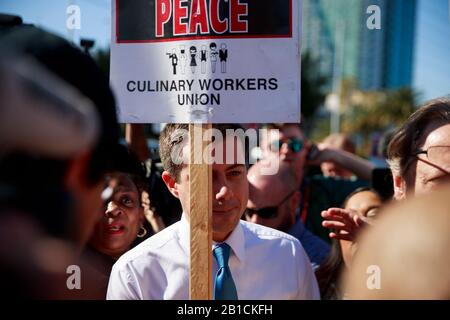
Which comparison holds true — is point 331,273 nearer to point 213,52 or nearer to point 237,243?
point 237,243

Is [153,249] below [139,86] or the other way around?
below

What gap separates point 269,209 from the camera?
11.6 feet

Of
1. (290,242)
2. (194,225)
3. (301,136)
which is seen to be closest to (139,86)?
(194,225)

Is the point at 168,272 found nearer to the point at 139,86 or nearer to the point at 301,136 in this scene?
the point at 139,86

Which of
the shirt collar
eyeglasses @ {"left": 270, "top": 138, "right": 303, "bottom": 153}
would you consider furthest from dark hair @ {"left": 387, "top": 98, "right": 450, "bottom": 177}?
eyeglasses @ {"left": 270, "top": 138, "right": 303, "bottom": 153}

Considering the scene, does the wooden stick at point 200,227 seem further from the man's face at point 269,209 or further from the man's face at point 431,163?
the man's face at point 269,209

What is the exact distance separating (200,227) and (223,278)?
296 millimetres

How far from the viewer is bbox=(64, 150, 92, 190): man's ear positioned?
872mm

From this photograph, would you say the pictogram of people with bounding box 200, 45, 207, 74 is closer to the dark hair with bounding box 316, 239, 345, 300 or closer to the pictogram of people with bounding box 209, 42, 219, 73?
the pictogram of people with bounding box 209, 42, 219, 73

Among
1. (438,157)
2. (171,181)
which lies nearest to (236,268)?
(171,181)

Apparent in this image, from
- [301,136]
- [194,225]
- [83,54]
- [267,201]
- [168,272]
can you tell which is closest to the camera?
[83,54]

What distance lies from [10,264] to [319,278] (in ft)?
7.94

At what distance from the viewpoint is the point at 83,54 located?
105cm

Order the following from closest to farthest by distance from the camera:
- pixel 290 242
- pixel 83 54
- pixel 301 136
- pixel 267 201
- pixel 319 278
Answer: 1. pixel 83 54
2. pixel 290 242
3. pixel 319 278
4. pixel 267 201
5. pixel 301 136
